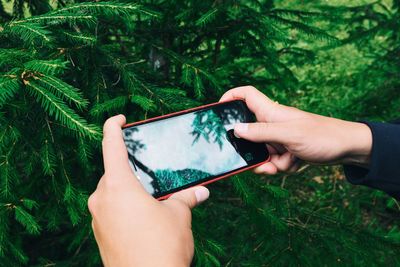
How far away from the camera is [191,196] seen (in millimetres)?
1584

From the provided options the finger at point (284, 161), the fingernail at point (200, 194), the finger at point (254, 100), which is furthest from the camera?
the finger at point (284, 161)

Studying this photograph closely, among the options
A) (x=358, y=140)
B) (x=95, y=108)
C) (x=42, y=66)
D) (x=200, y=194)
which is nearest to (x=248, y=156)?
(x=200, y=194)

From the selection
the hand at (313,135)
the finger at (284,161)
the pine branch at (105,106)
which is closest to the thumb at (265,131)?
the hand at (313,135)

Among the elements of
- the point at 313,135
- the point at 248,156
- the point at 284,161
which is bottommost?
the point at 284,161

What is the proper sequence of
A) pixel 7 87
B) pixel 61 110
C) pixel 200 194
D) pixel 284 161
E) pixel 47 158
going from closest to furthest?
pixel 7 87 < pixel 61 110 < pixel 200 194 < pixel 47 158 < pixel 284 161

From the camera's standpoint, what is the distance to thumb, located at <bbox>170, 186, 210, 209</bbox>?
1.54m

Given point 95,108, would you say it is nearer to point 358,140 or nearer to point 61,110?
point 61,110

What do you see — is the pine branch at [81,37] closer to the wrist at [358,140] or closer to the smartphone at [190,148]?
the smartphone at [190,148]

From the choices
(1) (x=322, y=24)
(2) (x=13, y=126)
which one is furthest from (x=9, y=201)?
(1) (x=322, y=24)

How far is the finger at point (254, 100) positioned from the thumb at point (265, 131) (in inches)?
6.0

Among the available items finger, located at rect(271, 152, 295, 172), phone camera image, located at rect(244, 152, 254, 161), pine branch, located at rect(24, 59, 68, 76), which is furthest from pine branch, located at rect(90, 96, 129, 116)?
finger, located at rect(271, 152, 295, 172)

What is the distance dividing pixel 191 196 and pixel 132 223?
0.38 metres

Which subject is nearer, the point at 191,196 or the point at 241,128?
the point at 191,196

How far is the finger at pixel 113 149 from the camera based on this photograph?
4.52ft
